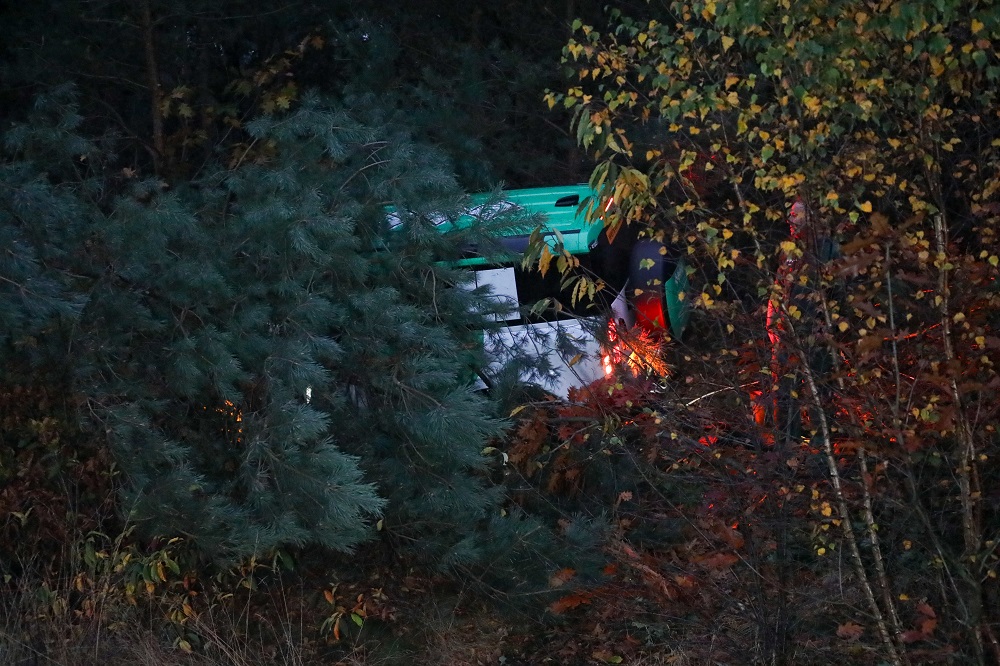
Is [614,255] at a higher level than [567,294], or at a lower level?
higher

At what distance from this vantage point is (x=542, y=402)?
635 cm

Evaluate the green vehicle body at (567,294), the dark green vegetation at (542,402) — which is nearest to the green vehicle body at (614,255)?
the green vehicle body at (567,294)

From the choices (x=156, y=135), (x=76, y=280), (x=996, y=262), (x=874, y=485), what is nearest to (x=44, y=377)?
(x=76, y=280)

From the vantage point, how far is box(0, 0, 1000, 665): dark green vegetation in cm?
459

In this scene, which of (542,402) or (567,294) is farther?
(567,294)

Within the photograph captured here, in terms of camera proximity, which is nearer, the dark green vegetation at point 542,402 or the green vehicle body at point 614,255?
the dark green vegetation at point 542,402

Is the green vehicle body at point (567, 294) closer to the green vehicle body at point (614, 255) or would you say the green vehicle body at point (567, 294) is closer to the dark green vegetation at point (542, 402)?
the green vehicle body at point (614, 255)

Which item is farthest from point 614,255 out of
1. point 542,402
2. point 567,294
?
point 542,402

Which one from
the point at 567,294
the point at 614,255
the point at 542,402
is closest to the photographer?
the point at 542,402

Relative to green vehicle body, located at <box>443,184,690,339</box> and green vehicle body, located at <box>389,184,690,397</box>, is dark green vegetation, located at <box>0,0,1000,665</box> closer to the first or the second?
green vehicle body, located at <box>389,184,690,397</box>


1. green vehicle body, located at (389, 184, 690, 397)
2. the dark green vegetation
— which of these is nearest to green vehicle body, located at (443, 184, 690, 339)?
green vehicle body, located at (389, 184, 690, 397)

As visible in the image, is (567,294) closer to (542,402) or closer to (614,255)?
(614,255)

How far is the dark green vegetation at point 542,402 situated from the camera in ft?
15.0

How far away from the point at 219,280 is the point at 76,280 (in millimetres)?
873
